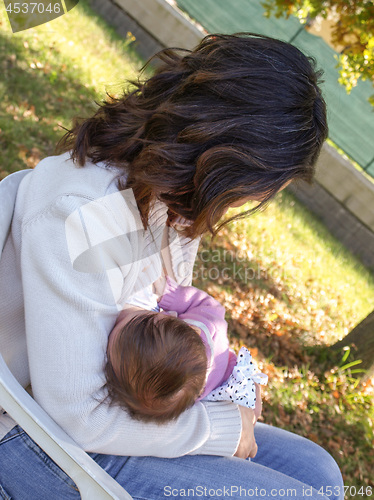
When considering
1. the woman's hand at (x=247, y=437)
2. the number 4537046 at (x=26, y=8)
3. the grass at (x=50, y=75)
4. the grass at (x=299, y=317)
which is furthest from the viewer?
the number 4537046 at (x=26, y=8)

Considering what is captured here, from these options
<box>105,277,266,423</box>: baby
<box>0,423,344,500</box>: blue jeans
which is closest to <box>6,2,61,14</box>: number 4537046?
<box>105,277,266,423</box>: baby

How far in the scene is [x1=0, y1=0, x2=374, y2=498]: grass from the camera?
143 inches

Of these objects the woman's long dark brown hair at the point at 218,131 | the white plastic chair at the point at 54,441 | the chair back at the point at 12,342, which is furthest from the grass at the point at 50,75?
the white plastic chair at the point at 54,441

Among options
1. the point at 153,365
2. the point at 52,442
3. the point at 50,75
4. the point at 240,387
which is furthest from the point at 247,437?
the point at 50,75

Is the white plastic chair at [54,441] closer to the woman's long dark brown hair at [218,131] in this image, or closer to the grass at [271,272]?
the woman's long dark brown hair at [218,131]

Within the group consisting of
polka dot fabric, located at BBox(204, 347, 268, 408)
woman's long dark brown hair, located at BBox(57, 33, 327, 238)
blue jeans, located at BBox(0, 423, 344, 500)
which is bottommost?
blue jeans, located at BBox(0, 423, 344, 500)

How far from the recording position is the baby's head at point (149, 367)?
1.53 meters

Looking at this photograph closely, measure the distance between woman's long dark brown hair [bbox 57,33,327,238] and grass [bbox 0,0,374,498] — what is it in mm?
1637

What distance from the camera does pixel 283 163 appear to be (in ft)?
5.21

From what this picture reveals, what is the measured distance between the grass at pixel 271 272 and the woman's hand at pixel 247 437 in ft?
5.14

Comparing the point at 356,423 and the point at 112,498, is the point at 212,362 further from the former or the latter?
the point at 356,423

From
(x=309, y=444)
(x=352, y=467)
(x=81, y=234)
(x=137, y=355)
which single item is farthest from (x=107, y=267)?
(x=352, y=467)

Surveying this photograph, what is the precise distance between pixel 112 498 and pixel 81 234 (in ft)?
2.47

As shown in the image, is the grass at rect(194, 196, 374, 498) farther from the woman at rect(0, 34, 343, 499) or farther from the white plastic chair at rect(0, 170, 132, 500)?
the white plastic chair at rect(0, 170, 132, 500)
